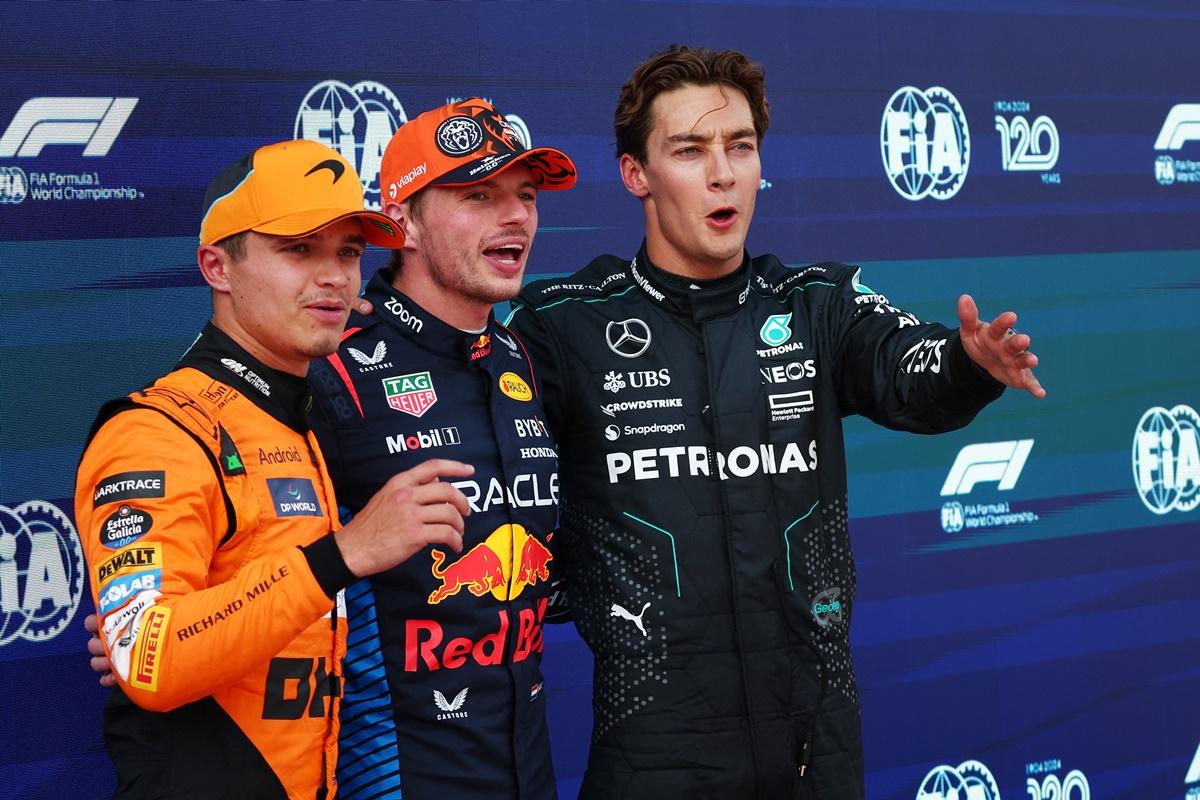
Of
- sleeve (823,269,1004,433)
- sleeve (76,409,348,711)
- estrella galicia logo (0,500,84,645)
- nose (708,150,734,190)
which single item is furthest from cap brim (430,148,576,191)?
estrella galicia logo (0,500,84,645)

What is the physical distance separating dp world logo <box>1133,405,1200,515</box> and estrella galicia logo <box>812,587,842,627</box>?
1796mm

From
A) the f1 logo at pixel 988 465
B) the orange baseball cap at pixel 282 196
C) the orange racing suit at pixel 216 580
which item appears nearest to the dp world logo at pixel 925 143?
the f1 logo at pixel 988 465

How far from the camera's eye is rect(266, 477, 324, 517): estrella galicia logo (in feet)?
5.98

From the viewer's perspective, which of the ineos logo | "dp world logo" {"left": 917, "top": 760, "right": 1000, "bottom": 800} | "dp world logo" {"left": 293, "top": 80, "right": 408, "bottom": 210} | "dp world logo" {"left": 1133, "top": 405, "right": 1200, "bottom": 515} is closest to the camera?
the ineos logo

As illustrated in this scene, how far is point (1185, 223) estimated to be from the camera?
3969mm

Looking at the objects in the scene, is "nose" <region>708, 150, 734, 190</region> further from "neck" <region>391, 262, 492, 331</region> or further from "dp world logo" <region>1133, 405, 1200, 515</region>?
"dp world logo" <region>1133, 405, 1200, 515</region>

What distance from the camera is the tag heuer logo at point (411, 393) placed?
7.05ft

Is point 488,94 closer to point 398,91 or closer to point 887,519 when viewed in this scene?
point 398,91

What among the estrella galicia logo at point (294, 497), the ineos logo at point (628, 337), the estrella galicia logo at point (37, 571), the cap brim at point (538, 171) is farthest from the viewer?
the estrella galicia logo at point (37, 571)

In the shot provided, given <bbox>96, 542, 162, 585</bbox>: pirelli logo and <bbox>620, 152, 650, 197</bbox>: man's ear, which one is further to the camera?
<bbox>620, 152, 650, 197</bbox>: man's ear

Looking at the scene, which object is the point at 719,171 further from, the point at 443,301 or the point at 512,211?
the point at 443,301

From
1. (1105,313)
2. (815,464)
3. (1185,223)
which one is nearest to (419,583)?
(815,464)

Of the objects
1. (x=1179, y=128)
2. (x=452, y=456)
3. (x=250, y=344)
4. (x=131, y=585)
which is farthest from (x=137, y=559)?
(x=1179, y=128)

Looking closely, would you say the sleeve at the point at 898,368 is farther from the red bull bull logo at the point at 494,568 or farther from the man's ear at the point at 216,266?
the man's ear at the point at 216,266
